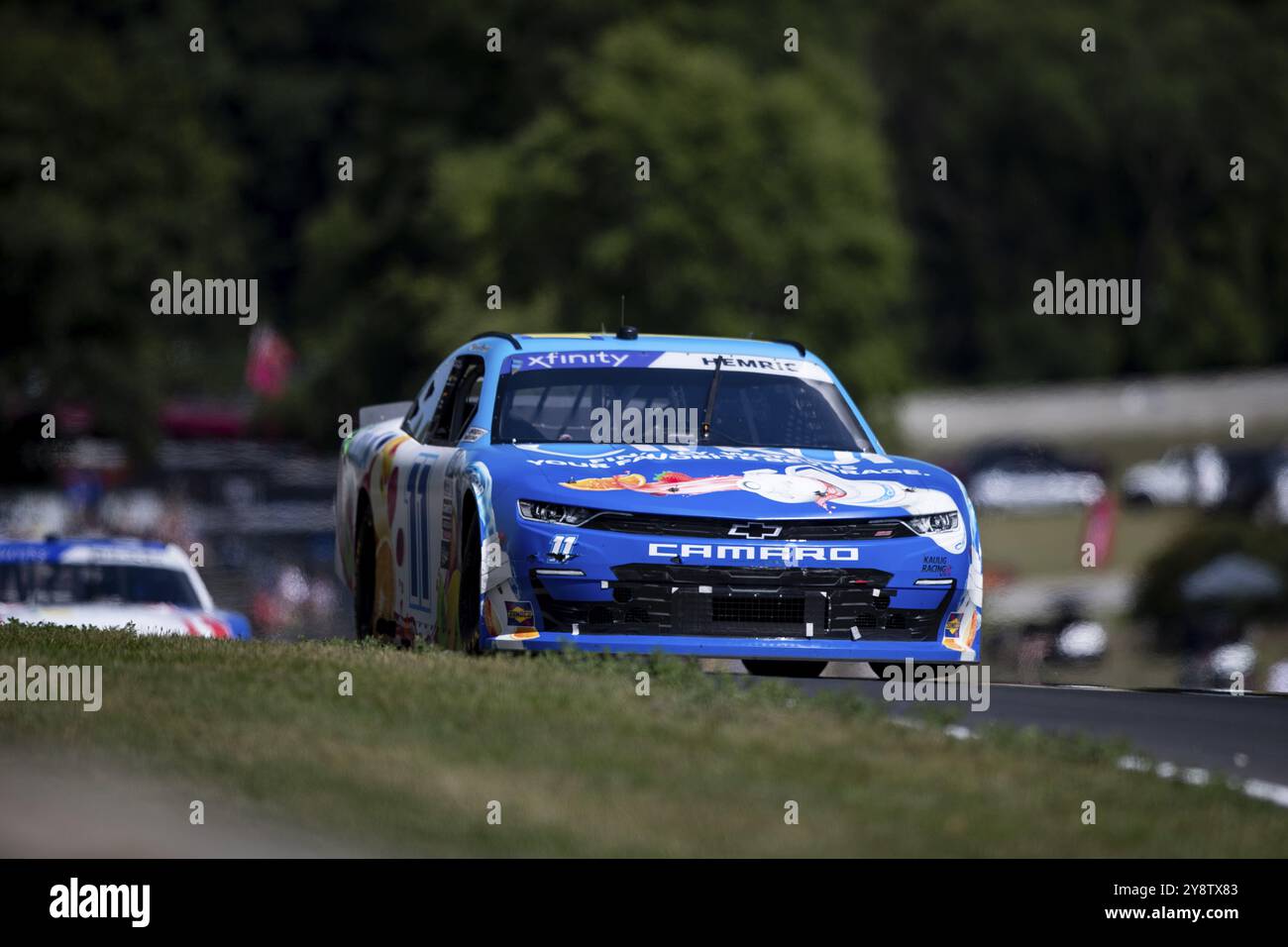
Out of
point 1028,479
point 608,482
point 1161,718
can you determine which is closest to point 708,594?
point 608,482

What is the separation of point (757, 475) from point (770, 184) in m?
44.2

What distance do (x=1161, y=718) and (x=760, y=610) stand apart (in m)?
1.86

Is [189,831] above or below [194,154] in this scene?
below

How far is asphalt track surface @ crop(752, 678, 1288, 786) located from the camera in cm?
968

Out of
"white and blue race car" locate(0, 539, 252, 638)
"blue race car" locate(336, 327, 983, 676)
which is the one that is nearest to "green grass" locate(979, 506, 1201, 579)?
"white and blue race car" locate(0, 539, 252, 638)

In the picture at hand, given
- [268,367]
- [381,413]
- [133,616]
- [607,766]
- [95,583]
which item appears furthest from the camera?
[268,367]

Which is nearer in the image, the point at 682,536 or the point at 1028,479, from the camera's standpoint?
the point at 682,536

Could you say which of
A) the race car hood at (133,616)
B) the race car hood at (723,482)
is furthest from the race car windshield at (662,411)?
the race car hood at (133,616)

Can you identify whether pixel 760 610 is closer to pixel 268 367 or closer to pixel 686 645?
pixel 686 645

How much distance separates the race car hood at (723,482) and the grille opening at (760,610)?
34 centimetres

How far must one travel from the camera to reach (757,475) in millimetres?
10758

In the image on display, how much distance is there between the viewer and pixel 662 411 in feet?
38.9
